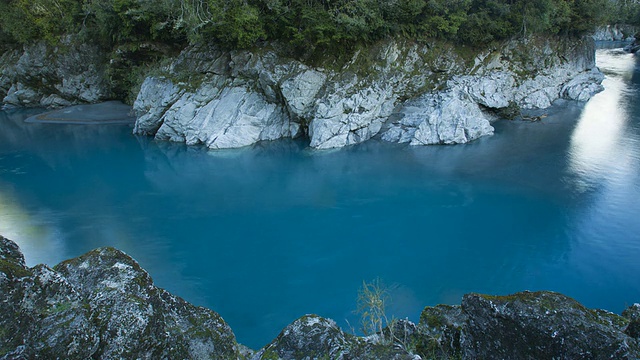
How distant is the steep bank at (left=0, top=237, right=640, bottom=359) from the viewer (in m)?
3.27

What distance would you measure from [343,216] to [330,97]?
9343 mm

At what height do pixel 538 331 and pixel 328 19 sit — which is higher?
pixel 328 19

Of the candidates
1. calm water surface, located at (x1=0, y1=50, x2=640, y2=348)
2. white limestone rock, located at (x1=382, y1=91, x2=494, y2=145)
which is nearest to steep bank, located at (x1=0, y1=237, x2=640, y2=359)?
calm water surface, located at (x1=0, y1=50, x2=640, y2=348)

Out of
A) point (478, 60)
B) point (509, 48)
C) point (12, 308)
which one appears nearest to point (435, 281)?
point (12, 308)

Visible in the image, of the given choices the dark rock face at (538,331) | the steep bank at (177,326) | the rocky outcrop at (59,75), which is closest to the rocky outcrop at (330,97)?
the rocky outcrop at (59,75)

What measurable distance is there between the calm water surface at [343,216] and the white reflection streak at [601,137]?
0.45ft

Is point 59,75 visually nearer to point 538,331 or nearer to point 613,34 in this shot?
point 538,331

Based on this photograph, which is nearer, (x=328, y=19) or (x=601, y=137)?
(x=328, y=19)

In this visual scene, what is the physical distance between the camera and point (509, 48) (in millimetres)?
27453

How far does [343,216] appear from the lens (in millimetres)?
15570

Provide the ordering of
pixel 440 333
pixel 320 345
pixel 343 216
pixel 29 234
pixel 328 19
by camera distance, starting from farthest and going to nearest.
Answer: pixel 328 19 < pixel 343 216 < pixel 29 234 < pixel 440 333 < pixel 320 345

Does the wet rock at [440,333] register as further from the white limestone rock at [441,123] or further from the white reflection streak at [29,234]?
the white limestone rock at [441,123]

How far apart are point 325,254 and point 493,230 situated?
19.1 ft

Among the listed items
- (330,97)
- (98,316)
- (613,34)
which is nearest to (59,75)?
(330,97)
